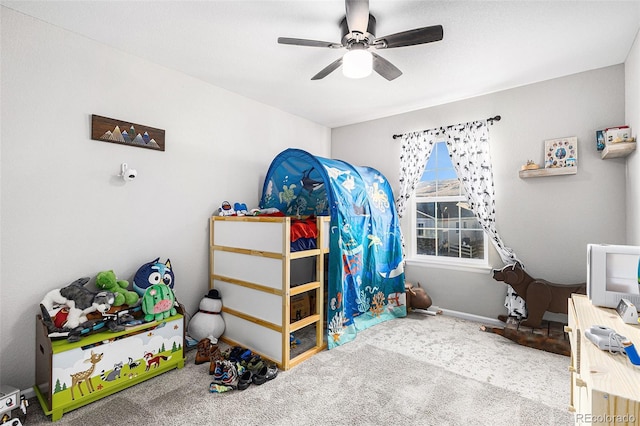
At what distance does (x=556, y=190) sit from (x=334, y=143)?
2.93m

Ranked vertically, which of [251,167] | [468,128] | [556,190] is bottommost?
[556,190]

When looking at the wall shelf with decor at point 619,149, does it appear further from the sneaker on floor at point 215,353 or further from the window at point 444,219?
the sneaker on floor at point 215,353

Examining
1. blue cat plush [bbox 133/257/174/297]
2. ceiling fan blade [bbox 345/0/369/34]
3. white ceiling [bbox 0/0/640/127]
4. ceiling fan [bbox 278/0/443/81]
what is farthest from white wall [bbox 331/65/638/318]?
blue cat plush [bbox 133/257/174/297]

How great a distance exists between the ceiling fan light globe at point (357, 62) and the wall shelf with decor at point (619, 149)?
216 cm

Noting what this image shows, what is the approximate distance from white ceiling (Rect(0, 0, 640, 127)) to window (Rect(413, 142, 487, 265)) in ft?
3.36

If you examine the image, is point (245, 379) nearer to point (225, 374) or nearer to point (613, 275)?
point (225, 374)

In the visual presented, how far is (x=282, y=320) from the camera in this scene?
2.43 meters

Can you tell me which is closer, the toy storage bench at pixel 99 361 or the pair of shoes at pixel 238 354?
the toy storage bench at pixel 99 361

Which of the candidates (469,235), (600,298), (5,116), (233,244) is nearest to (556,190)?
(469,235)

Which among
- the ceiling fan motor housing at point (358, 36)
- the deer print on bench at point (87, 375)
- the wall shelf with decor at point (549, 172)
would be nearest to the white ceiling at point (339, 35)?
the ceiling fan motor housing at point (358, 36)

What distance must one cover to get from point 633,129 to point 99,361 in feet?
14.3

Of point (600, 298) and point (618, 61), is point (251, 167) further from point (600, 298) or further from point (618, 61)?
point (618, 61)

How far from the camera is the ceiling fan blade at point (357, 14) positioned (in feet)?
5.63

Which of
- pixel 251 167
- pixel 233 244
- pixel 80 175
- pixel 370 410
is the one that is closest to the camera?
pixel 370 410
